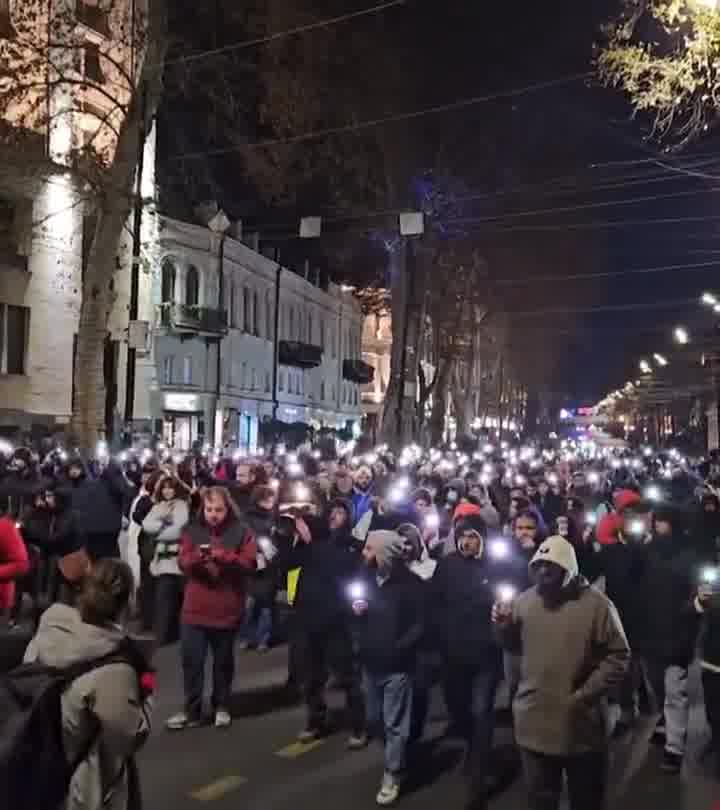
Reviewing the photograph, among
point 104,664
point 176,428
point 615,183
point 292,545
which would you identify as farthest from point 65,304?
point 104,664

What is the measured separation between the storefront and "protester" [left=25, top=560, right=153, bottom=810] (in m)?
40.8

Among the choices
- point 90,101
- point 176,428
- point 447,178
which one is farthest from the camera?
point 176,428

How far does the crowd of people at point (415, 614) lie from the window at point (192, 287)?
36080mm

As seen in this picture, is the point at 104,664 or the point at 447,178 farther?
the point at 447,178

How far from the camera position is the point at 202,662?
803cm

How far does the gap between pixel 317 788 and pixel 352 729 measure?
1361 mm

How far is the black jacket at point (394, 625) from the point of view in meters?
7.01

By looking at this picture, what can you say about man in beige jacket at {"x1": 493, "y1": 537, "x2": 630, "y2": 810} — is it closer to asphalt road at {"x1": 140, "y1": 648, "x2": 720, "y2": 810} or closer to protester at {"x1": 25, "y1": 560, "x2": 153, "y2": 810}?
asphalt road at {"x1": 140, "y1": 648, "x2": 720, "y2": 810}

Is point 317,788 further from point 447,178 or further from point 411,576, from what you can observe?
point 447,178

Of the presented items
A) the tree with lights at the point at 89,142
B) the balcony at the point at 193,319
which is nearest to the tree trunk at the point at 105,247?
the tree with lights at the point at 89,142

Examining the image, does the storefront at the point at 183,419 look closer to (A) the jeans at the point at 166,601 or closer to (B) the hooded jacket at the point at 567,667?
(A) the jeans at the point at 166,601

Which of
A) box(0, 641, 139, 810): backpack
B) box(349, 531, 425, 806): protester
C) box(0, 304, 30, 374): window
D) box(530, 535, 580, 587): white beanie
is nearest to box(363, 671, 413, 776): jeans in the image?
box(349, 531, 425, 806): protester

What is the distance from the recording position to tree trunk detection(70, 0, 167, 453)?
22.0 m

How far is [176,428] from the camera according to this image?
153ft
